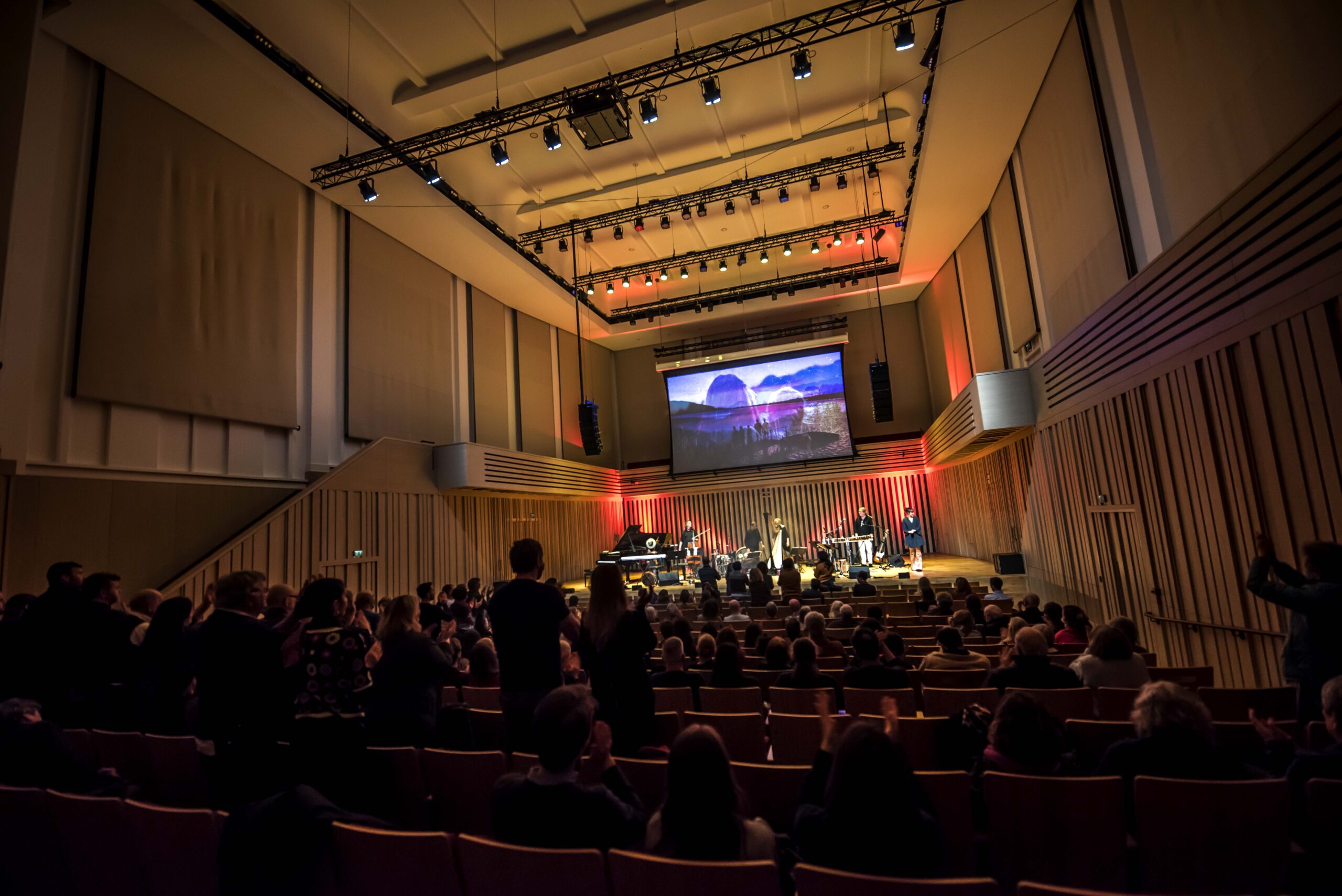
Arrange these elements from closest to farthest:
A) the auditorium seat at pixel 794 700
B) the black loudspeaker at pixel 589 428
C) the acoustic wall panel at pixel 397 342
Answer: the auditorium seat at pixel 794 700
the acoustic wall panel at pixel 397 342
the black loudspeaker at pixel 589 428

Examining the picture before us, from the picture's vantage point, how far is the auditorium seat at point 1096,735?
247 centimetres

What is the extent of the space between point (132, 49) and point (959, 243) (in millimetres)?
13044

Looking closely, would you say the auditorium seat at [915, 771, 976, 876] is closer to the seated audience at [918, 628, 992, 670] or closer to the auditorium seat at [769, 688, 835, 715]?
the auditorium seat at [769, 688, 835, 715]

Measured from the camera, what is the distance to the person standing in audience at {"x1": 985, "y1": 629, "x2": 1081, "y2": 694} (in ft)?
10.4

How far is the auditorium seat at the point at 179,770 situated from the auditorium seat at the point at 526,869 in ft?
5.38

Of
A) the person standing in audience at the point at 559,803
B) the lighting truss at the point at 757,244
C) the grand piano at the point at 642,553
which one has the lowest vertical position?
the person standing in audience at the point at 559,803

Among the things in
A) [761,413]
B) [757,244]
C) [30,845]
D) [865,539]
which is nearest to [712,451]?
[761,413]

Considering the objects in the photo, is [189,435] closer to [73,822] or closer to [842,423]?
[73,822]

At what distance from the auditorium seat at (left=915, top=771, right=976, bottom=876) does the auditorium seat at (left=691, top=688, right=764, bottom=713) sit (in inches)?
62.0

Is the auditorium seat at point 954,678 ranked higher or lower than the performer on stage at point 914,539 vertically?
lower

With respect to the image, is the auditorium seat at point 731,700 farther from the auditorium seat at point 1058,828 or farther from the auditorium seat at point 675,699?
the auditorium seat at point 1058,828

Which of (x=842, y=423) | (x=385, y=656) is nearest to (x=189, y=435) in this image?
(x=385, y=656)

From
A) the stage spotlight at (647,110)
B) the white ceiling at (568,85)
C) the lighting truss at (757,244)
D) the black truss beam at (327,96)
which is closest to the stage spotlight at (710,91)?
the stage spotlight at (647,110)

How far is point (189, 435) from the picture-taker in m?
7.69
